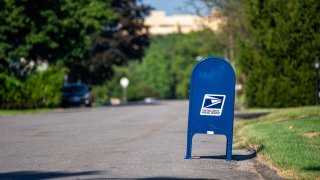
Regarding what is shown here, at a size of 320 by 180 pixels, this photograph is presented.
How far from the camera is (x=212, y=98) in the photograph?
14.6 metres

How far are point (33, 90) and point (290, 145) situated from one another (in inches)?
1323

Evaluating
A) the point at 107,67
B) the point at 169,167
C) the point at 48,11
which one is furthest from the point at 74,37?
the point at 169,167

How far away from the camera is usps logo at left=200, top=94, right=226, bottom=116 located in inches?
575

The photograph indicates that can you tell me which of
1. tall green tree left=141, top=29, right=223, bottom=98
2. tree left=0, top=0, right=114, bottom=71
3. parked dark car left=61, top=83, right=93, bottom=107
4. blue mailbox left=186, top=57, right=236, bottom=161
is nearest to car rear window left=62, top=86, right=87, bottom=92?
parked dark car left=61, top=83, right=93, bottom=107

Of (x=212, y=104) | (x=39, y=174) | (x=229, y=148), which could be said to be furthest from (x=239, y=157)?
(x=39, y=174)

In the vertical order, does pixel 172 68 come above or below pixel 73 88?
below

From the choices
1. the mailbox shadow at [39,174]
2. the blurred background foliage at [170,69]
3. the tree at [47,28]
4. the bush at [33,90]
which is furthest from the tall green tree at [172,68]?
the mailbox shadow at [39,174]

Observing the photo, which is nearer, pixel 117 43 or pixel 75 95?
pixel 75 95

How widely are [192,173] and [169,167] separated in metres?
0.92

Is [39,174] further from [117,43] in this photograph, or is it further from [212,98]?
[117,43]

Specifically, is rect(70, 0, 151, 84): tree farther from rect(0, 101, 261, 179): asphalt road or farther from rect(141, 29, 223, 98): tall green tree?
rect(141, 29, 223, 98): tall green tree

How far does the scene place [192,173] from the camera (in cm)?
1267

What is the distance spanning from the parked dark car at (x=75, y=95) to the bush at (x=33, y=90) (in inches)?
249

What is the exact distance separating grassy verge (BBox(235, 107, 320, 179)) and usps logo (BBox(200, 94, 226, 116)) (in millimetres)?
1248
